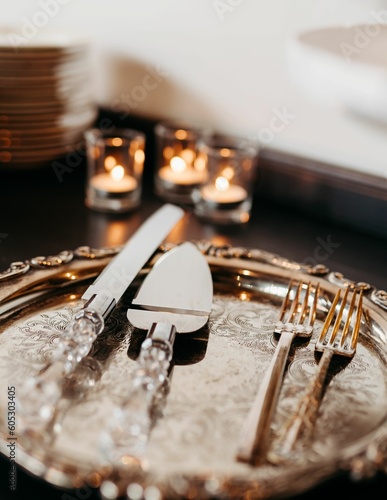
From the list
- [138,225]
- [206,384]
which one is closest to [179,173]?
[138,225]

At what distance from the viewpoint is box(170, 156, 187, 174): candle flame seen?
2.90 ft

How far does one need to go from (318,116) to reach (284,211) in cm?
12

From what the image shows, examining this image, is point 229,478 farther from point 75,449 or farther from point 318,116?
point 318,116

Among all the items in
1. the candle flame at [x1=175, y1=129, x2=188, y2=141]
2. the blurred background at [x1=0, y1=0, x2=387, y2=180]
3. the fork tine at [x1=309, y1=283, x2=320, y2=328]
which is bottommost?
the fork tine at [x1=309, y1=283, x2=320, y2=328]

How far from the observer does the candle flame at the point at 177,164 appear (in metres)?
0.88

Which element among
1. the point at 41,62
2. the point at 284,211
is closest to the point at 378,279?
the point at 284,211

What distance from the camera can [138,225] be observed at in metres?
0.80

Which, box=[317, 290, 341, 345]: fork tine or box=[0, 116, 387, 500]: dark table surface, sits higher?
box=[317, 290, 341, 345]: fork tine

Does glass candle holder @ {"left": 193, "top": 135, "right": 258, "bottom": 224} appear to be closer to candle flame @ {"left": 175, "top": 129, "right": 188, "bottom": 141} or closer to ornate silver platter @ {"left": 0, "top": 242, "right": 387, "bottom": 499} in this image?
candle flame @ {"left": 175, "top": 129, "right": 188, "bottom": 141}

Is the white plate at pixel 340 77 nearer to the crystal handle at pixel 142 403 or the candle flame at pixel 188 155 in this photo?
the crystal handle at pixel 142 403

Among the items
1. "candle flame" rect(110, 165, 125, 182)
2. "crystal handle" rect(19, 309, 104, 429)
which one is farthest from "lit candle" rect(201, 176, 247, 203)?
"crystal handle" rect(19, 309, 104, 429)

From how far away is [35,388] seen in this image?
Result: 412 mm

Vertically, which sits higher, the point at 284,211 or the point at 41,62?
the point at 41,62

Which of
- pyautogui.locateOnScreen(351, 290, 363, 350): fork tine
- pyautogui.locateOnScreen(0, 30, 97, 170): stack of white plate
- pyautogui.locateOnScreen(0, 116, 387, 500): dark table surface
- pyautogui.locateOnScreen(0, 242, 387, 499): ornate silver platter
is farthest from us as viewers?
pyautogui.locateOnScreen(0, 30, 97, 170): stack of white plate
